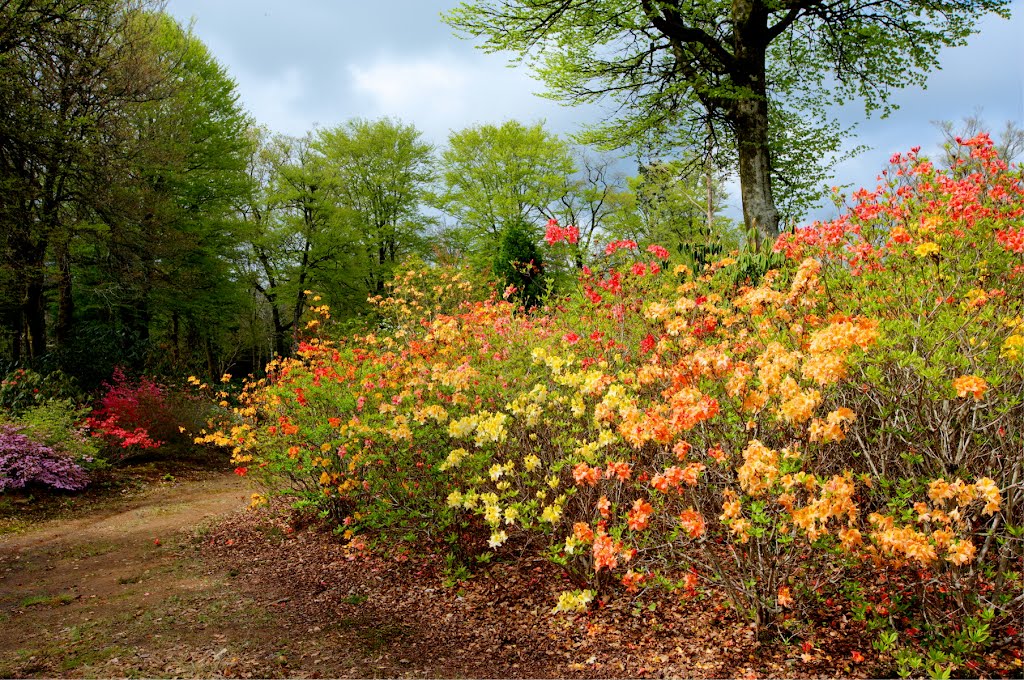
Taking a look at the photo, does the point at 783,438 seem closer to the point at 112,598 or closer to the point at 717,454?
the point at 717,454

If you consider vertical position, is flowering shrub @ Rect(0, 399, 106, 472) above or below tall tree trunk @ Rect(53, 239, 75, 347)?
below

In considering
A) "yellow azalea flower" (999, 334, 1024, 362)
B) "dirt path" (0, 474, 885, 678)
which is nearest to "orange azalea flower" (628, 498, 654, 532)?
"dirt path" (0, 474, 885, 678)

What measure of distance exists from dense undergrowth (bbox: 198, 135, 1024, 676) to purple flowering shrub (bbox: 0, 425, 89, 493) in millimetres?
4724

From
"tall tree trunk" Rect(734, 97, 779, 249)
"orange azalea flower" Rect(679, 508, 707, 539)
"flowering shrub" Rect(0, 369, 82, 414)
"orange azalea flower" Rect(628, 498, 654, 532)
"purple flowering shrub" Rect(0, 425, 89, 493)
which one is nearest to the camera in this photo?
"orange azalea flower" Rect(679, 508, 707, 539)

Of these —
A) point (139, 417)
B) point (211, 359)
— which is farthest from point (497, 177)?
point (139, 417)

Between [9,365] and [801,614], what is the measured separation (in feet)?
41.8

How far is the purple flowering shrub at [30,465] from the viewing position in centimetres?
780

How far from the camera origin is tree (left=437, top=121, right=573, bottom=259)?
25406 millimetres

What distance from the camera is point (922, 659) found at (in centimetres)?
270

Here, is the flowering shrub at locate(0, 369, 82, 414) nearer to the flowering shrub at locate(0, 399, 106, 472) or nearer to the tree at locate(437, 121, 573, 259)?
the flowering shrub at locate(0, 399, 106, 472)

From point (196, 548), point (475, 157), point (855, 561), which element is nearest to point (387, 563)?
point (196, 548)

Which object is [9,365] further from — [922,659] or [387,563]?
[922,659]

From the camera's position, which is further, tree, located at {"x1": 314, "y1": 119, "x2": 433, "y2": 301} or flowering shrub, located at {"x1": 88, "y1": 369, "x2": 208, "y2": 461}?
tree, located at {"x1": 314, "y1": 119, "x2": 433, "y2": 301}

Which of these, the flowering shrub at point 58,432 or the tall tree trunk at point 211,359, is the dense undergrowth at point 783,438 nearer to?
the flowering shrub at point 58,432
